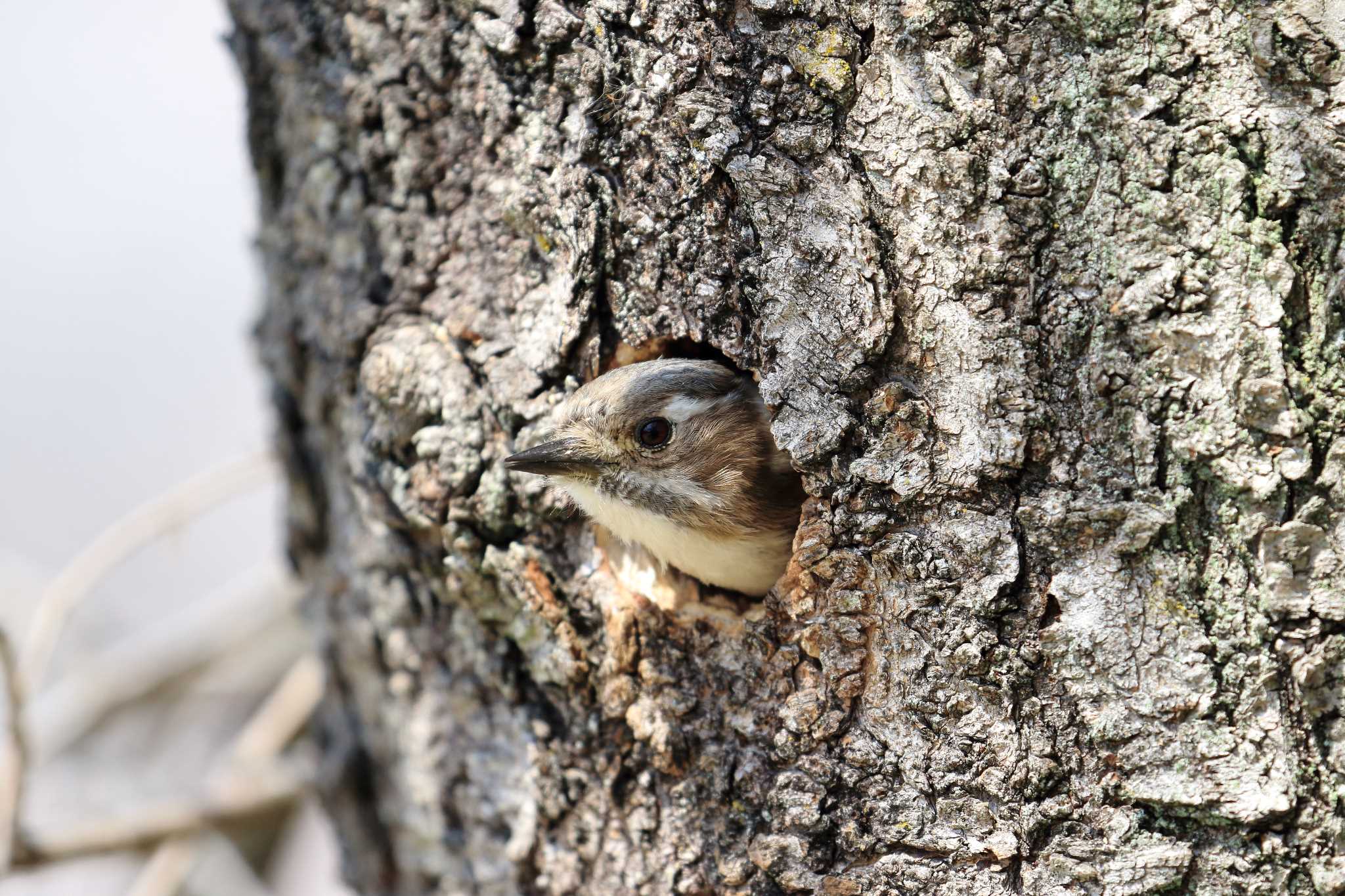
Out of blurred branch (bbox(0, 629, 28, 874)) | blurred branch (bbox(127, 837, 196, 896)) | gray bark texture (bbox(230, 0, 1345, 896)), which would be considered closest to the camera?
gray bark texture (bbox(230, 0, 1345, 896))

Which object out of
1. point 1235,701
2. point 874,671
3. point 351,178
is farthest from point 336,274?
point 1235,701

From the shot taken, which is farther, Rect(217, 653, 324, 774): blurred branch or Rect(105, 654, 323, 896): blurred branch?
Rect(217, 653, 324, 774): blurred branch

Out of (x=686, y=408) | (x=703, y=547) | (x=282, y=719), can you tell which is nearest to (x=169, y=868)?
(x=282, y=719)

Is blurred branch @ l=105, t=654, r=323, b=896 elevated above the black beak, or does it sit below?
below

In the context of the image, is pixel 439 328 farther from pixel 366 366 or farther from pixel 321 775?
pixel 321 775

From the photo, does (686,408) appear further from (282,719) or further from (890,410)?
(282,719)

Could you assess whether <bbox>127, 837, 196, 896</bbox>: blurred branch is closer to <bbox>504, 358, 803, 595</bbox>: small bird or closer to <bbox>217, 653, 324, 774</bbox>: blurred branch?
<bbox>217, 653, 324, 774</bbox>: blurred branch

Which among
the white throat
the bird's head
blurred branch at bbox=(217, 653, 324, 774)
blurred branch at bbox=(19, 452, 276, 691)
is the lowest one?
blurred branch at bbox=(217, 653, 324, 774)

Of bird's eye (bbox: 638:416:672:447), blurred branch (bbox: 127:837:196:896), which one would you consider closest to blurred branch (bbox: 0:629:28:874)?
Answer: blurred branch (bbox: 127:837:196:896)

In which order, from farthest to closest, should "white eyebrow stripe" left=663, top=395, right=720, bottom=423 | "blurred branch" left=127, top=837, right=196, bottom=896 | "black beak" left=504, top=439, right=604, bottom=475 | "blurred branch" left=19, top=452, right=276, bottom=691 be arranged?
"blurred branch" left=127, top=837, right=196, bottom=896
"blurred branch" left=19, top=452, right=276, bottom=691
"white eyebrow stripe" left=663, top=395, right=720, bottom=423
"black beak" left=504, top=439, right=604, bottom=475
